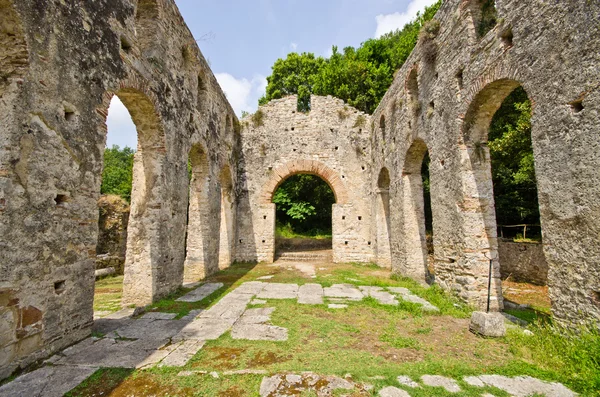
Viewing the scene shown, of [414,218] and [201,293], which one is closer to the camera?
[201,293]

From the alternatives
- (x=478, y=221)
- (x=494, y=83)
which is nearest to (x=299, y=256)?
(x=478, y=221)

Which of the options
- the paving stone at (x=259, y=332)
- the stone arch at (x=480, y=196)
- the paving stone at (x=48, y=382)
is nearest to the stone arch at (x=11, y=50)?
the paving stone at (x=48, y=382)

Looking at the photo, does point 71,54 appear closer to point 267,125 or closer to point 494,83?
point 494,83

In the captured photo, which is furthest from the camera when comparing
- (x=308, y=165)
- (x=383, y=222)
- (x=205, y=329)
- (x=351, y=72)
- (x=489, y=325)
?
(x=351, y=72)

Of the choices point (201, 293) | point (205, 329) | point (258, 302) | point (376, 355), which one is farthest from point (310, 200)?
point (376, 355)

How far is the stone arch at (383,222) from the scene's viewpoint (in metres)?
10.3

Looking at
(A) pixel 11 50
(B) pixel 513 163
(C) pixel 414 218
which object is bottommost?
(C) pixel 414 218

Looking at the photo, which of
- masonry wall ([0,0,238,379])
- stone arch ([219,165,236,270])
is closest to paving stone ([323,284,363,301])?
masonry wall ([0,0,238,379])

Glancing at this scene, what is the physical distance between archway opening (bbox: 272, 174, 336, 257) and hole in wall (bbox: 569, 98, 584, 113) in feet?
40.5

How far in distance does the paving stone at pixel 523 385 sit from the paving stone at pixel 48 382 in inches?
147

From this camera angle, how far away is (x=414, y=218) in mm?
7918

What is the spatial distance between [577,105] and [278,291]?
228 inches

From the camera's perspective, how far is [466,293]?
17.2ft

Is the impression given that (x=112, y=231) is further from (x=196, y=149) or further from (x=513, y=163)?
(x=513, y=163)
